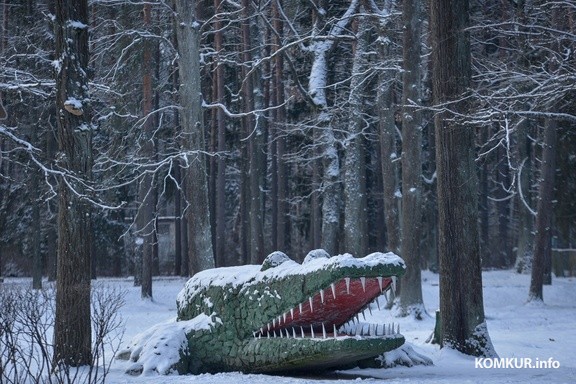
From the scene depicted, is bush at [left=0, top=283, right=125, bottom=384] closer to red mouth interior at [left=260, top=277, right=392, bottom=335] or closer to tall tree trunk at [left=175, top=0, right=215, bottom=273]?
red mouth interior at [left=260, top=277, right=392, bottom=335]

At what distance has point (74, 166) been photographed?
11516 millimetres

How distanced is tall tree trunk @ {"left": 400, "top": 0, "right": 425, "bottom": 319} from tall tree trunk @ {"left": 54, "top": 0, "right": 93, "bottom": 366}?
10924mm

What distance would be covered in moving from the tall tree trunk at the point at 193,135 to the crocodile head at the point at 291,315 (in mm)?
8481

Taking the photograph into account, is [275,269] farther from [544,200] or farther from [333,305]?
[544,200]

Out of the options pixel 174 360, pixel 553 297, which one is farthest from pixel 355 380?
pixel 553 297

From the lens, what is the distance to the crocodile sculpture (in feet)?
30.5

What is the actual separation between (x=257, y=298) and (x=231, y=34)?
26301 millimetres

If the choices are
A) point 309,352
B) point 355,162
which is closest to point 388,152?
point 355,162

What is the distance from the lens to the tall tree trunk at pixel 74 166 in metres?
10.9

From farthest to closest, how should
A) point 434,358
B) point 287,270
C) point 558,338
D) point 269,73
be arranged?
point 269,73, point 558,338, point 434,358, point 287,270

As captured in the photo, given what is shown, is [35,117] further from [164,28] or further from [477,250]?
[477,250]

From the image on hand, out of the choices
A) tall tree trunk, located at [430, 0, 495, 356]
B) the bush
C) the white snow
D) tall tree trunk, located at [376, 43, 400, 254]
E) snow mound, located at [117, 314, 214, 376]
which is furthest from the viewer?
tall tree trunk, located at [376, 43, 400, 254]

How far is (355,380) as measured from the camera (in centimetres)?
933

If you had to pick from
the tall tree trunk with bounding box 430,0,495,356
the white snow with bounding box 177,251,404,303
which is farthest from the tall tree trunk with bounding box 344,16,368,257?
the white snow with bounding box 177,251,404,303
